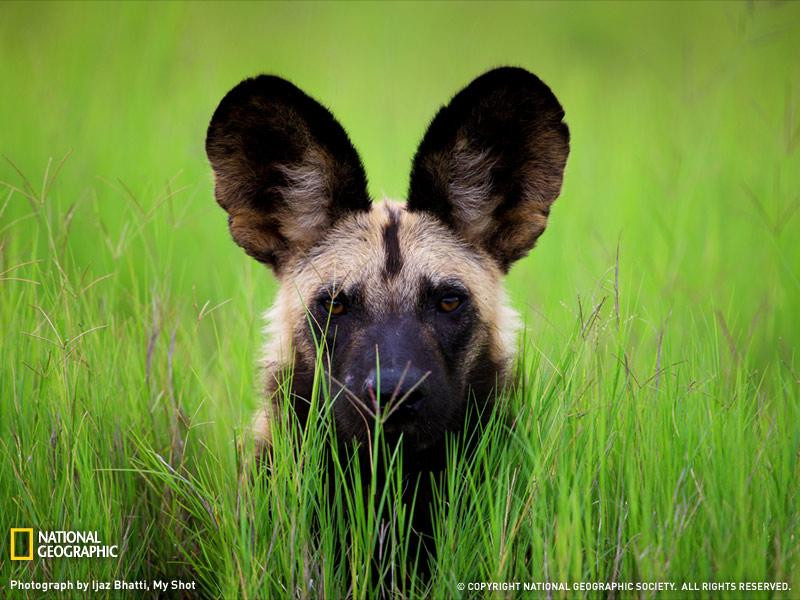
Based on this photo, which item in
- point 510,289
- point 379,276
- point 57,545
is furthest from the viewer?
point 510,289

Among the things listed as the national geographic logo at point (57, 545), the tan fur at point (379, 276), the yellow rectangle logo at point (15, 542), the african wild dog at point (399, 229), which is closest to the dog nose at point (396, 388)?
the african wild dog at point (399, 229)

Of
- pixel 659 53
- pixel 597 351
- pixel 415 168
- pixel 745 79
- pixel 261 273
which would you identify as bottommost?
pixel 597 351

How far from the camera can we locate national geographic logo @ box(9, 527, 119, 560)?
2908 millimetres

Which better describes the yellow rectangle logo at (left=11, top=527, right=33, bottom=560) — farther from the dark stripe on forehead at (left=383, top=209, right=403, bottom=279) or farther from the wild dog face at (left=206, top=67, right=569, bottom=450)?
the dark stripe on forehead at (left=383, top=209, right=403, bottom=279)

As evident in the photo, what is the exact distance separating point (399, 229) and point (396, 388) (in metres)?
0.94

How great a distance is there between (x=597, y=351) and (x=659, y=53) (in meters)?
5.28

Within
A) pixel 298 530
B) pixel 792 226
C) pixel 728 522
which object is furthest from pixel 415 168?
pixel 792 226

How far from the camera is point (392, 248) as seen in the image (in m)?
3.43

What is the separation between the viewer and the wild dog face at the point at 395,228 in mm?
3256

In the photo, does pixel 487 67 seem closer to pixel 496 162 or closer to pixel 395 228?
pixel 496 162

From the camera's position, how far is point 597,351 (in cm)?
334

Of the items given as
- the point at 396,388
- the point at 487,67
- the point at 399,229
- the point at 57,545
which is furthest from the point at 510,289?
the point at 57,545

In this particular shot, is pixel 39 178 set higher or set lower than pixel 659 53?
lower

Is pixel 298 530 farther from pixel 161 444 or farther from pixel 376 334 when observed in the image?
pixel 161 444
